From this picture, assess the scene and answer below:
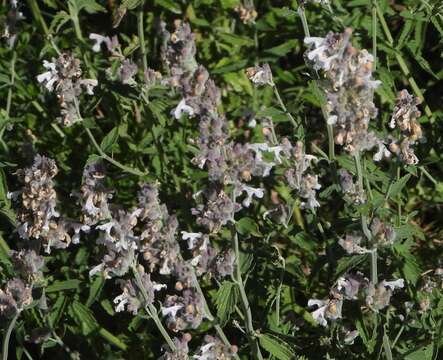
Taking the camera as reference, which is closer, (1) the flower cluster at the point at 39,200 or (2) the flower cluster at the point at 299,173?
(1) the flower cluster at the point at 39,200

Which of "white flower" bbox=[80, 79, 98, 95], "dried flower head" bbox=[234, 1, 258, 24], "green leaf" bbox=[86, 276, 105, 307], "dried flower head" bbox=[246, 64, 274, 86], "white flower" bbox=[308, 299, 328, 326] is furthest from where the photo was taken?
"dried flower head" bbox=[234, 1, 258, 24]

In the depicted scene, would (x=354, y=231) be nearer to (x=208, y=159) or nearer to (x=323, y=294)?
(x=208, y=159)

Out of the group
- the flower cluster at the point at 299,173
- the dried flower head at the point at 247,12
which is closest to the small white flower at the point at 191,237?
the flower cluster at the point at 299,173

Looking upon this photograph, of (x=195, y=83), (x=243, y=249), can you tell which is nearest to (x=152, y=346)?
(x=243, y=249)

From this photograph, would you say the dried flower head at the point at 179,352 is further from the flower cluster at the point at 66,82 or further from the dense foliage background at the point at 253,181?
the flower cluster at the point at 66,82

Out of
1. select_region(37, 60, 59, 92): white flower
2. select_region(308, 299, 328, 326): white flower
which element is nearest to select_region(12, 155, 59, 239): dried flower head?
select_region(37, 60, 59, 92): white flower

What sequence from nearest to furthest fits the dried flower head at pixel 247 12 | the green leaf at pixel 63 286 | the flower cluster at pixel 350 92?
the flower cluster at pixel 350 92 → the green leaf at pixel 63 286 → the dried flower head at pixel 247 12

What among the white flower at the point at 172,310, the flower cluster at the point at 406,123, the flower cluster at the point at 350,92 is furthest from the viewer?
the white flower at the point at 172,310

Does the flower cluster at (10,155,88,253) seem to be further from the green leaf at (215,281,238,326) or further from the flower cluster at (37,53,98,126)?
the green leaf at (215,281,238,326)
